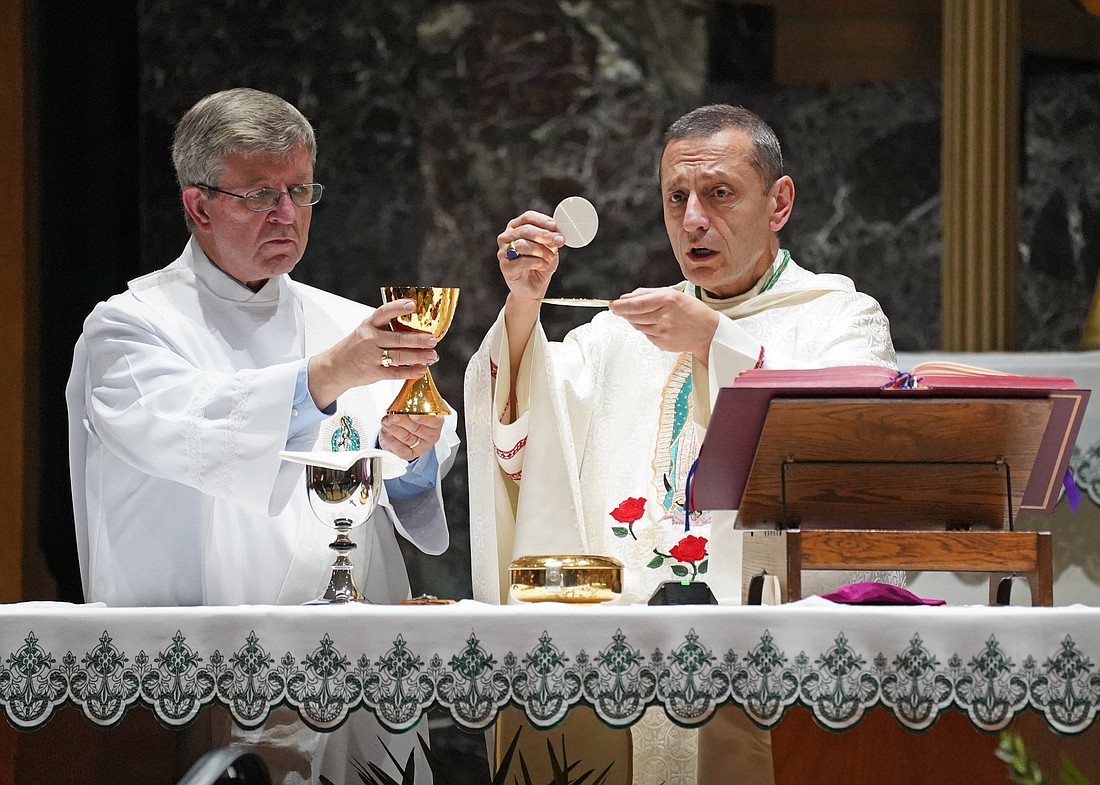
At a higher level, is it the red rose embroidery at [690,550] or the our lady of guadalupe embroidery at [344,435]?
the our lady of guadalupe embroidery at [344,435]

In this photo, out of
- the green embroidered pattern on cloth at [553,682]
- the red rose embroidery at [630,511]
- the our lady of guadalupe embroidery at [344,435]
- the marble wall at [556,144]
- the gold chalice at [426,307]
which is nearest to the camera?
the green embroidered pattern on cloth at [553,682]

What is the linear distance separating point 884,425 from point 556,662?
2.42ft

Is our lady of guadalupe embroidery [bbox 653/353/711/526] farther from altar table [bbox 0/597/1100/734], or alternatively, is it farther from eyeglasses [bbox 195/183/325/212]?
altar table [bbox 0/597/1100/734]

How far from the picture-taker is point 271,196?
12.2 feet

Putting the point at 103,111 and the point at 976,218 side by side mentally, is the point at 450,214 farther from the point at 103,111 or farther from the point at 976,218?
the point at 976,218

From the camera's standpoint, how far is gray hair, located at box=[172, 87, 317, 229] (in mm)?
3721

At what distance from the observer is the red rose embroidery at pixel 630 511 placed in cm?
364

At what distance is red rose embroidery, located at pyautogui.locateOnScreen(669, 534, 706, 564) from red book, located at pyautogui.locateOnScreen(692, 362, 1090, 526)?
24.4 inches

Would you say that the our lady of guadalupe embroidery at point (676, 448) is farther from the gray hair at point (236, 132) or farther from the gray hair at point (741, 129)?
the gray hair at point (236, 132)

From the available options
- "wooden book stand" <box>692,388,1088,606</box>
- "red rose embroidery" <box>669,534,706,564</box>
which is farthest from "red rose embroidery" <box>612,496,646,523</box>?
"wooden book stand" <box>692,388,1088,606</box>

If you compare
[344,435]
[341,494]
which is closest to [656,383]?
[344,435]

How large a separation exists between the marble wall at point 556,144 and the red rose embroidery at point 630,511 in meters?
2.23

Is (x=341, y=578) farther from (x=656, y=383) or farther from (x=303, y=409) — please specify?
(x=656, y=383)

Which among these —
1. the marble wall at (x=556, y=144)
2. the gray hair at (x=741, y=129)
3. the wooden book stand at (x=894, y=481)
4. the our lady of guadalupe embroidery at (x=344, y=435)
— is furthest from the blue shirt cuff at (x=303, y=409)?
the marble wall at (x=556, y=144)
